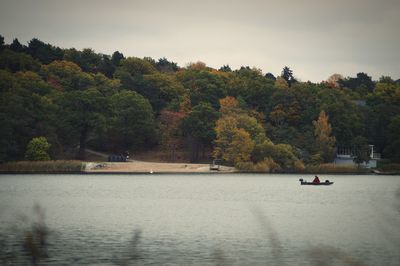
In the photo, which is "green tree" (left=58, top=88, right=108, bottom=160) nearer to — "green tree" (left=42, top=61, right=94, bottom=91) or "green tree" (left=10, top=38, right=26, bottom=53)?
"green tree" (left=42, top=61, right=94, bottom=91)

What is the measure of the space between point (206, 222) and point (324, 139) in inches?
2757

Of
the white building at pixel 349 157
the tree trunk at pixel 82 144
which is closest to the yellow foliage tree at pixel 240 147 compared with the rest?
the white building at pixel 349 157

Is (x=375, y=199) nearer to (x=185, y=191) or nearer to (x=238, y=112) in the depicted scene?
(x=185, y=191)

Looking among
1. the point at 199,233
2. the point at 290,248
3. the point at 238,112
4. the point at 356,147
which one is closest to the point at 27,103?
the point at 238,112

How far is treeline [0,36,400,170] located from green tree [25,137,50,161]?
2185mm

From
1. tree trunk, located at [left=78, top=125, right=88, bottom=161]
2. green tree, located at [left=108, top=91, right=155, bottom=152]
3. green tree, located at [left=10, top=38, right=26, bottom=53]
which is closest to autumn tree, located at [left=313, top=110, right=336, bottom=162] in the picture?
green tree, located at [left=108, top=91, right=155, bottom=152]

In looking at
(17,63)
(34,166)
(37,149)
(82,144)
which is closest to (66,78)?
(17,63)

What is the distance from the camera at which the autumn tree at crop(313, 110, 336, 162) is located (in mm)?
112938

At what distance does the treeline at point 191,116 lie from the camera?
107 m

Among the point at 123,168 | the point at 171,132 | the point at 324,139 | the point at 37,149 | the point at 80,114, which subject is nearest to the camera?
the point at 37,149

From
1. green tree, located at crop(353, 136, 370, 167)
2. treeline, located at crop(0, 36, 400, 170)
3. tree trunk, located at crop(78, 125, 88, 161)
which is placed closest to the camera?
treeline, located at crop(0, 36, 400, 170)

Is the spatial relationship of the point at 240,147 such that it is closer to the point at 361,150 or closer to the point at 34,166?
the point at 361,150

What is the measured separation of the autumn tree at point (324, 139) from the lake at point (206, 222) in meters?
27.6

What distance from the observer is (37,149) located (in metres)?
100
